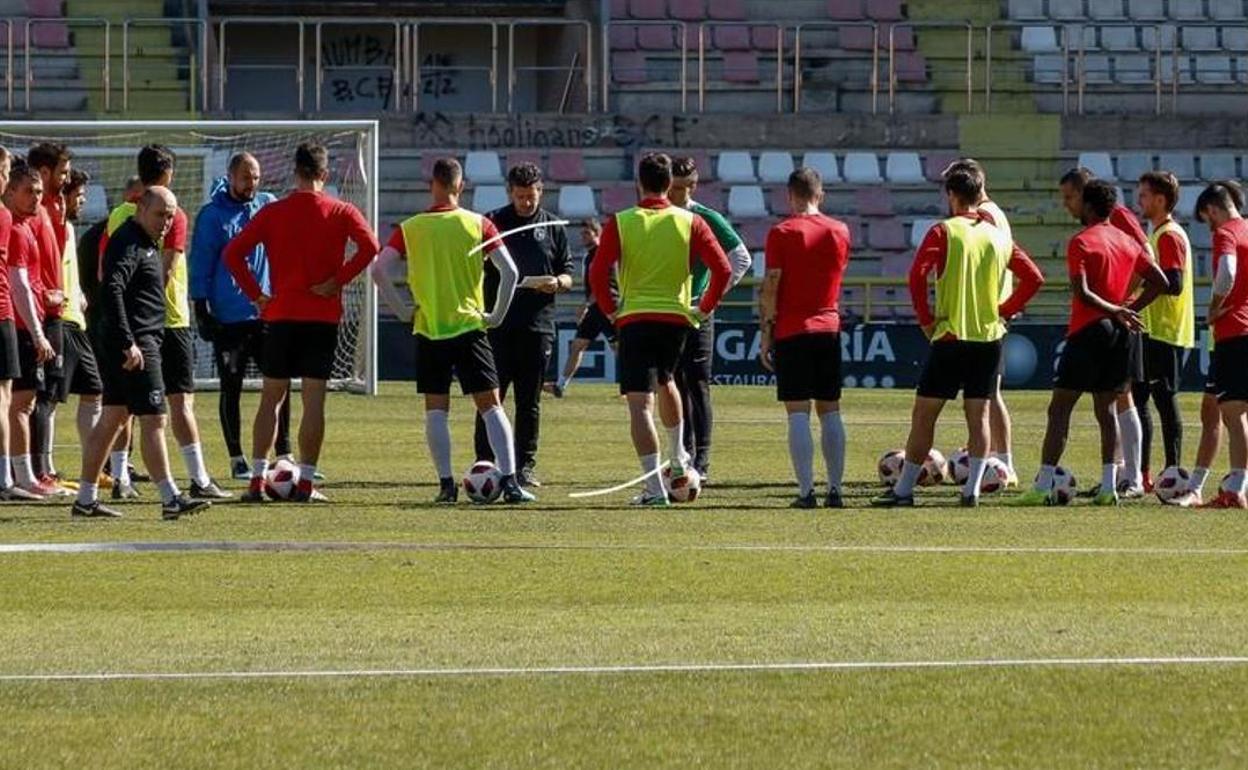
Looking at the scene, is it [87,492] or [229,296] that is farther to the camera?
[229,296]

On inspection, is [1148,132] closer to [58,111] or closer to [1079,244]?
[58,111]

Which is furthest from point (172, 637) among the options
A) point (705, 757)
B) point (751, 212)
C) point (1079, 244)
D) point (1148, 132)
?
point (1148, 132)

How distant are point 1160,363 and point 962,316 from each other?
174cm

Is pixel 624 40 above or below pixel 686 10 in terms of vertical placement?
below

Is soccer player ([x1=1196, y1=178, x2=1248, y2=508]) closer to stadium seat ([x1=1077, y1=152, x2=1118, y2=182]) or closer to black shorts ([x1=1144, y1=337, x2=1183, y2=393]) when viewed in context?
black shorts ([x1=1144, y1=337, x2=1183, y2=393])

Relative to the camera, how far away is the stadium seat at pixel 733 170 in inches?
1407

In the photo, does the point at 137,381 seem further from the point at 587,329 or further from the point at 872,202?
the point at 872,202

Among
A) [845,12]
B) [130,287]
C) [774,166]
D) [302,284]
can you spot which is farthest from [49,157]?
[845,12]

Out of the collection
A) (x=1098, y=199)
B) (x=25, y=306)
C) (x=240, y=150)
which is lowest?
(x=25, y=306)

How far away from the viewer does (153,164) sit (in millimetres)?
13586

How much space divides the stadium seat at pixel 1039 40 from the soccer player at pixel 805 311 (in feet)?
79.0

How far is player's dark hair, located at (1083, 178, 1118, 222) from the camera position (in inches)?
573

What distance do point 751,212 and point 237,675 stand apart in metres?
27.4

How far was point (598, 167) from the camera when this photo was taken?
35781 mm
